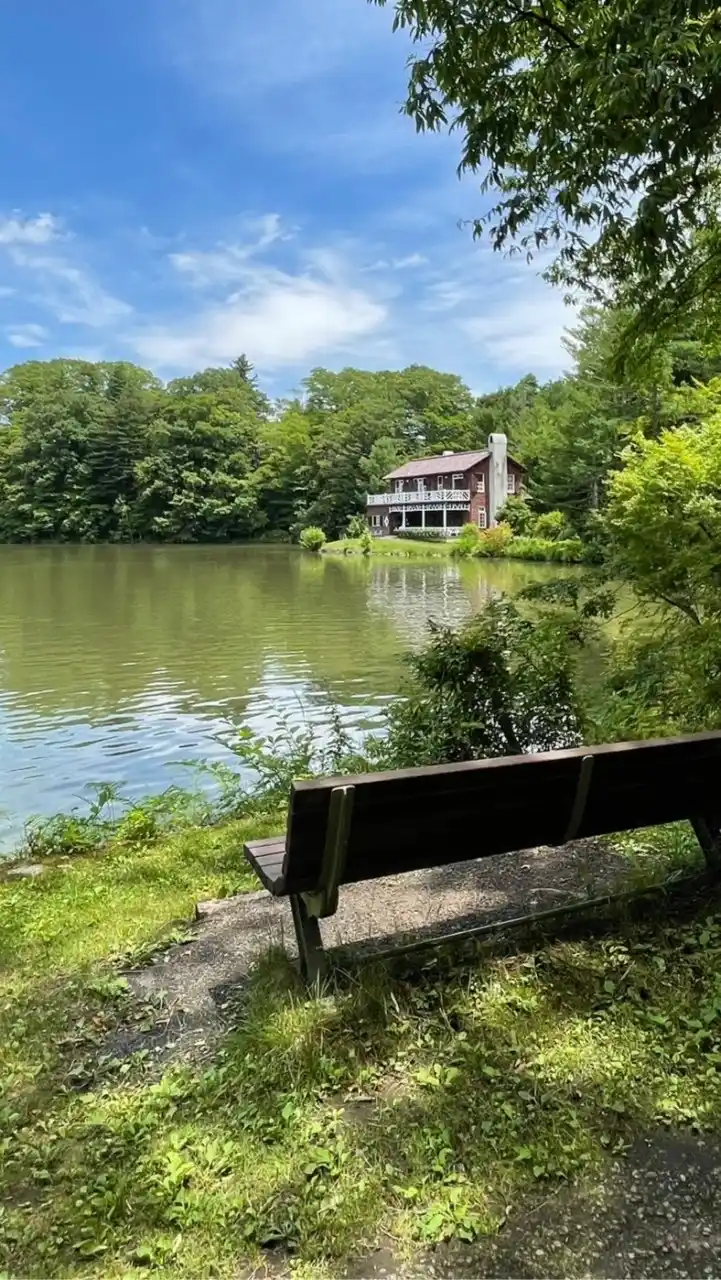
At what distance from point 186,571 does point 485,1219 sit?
35.1 m

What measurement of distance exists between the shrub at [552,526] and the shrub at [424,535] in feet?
40.9

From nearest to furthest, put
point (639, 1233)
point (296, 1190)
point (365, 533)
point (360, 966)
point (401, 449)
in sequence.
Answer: point (639, 1233)
point (296, 1190)
point (360, 966)
point (365, 533)
point (401, 449)

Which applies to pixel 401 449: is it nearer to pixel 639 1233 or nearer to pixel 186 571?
pixel 186 571

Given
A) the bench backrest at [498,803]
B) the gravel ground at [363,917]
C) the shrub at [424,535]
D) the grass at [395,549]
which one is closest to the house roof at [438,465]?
the shrub at [424,535]

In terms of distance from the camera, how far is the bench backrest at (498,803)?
2.30m

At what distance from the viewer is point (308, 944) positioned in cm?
248

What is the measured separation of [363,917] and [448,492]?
53.4m

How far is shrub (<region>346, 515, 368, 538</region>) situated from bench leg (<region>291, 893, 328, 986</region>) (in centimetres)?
5261

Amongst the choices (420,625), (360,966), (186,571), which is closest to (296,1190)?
(360,966)

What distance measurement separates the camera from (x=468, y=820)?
251 cm

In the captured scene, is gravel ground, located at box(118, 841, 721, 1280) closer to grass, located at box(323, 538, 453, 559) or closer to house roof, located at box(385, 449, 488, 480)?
grass, located at box(323, 538, 453, 559)

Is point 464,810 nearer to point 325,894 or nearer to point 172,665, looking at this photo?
point 325,894

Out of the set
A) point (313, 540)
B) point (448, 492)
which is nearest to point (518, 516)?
point (448, 492)

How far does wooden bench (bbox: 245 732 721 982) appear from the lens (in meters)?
2.29
